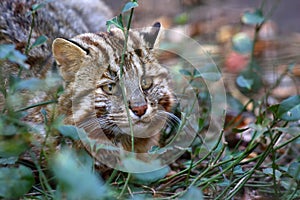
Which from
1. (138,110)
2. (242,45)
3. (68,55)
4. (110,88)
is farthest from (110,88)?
(242,45)

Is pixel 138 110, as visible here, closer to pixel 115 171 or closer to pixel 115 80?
pixel 115 80

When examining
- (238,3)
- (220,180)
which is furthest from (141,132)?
(238,3)

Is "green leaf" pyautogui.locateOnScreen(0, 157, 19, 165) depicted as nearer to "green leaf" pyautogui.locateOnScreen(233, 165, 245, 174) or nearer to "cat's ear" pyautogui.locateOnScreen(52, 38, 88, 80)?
"cat's ear" pyautogui.locateOnScreen(52, 38, 88, 80)

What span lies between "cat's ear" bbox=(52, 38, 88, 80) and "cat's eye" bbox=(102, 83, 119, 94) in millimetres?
236

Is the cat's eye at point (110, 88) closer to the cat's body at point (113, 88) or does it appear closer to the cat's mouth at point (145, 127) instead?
the cat's body at point (113, 88)

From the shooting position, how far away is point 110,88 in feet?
9.91

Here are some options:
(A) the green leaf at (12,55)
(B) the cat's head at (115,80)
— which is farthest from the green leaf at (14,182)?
(B) the cat's head at (115,80)

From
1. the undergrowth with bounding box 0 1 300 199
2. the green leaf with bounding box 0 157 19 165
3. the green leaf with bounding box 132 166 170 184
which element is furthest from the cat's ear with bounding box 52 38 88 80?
the green leaf with bounding box 132 166 170 184

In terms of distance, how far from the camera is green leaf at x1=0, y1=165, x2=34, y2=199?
7.45 feet

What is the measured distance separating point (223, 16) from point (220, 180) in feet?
A: 15.2

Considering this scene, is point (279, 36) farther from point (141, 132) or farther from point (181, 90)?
point (141, 132)

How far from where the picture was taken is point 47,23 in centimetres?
405

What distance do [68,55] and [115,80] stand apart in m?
0.33

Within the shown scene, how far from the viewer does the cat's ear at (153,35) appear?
10.9ft
